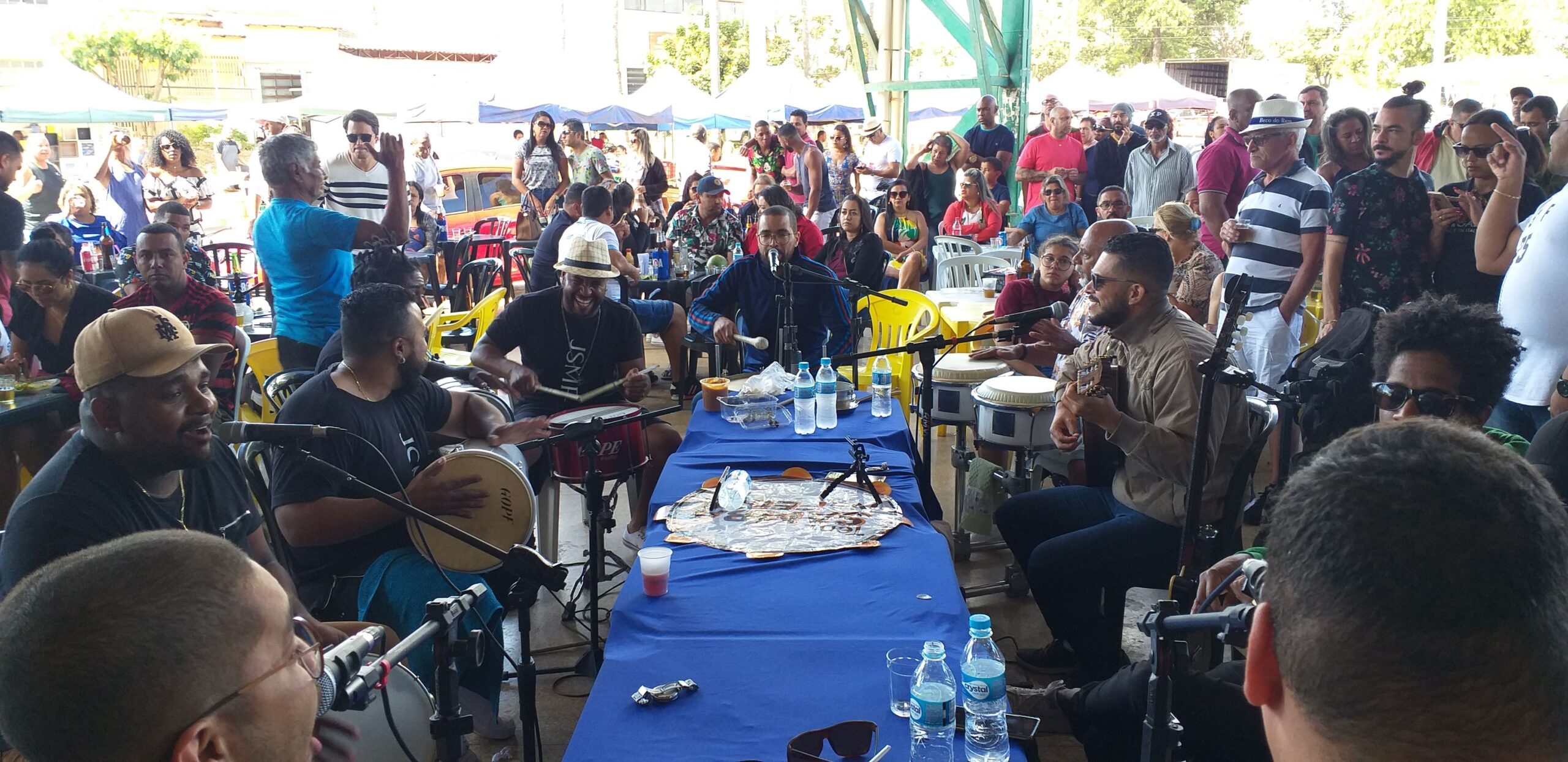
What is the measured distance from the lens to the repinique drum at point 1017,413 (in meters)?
4.20

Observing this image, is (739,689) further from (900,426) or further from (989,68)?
(989,68)

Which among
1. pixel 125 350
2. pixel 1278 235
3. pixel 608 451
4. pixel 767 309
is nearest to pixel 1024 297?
pixel 1278 235

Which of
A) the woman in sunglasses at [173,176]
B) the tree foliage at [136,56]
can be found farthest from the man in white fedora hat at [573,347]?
the tree foliage at [136,56]

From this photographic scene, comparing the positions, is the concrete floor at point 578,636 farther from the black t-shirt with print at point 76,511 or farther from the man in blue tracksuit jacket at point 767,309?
the black t-shirt with print at point 76,511

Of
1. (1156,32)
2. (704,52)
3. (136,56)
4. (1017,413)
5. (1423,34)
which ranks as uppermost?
(1156,32)

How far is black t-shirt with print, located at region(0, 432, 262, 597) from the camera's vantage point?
90.4 inches

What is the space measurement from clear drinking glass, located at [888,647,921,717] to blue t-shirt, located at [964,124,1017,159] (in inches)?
358

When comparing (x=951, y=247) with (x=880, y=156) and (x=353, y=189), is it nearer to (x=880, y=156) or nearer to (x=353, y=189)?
(x=880, y=156)

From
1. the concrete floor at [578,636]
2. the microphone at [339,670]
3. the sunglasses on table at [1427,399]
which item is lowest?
the concrete floor at [578,636]

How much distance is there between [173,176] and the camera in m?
10.6

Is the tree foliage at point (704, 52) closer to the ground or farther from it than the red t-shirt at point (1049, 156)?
farther from it

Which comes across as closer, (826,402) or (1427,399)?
(1427,399)

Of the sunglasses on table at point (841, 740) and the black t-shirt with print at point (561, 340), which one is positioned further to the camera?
the black t-shirt with print at point (561, 340)

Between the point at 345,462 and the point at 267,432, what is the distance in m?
1.09
